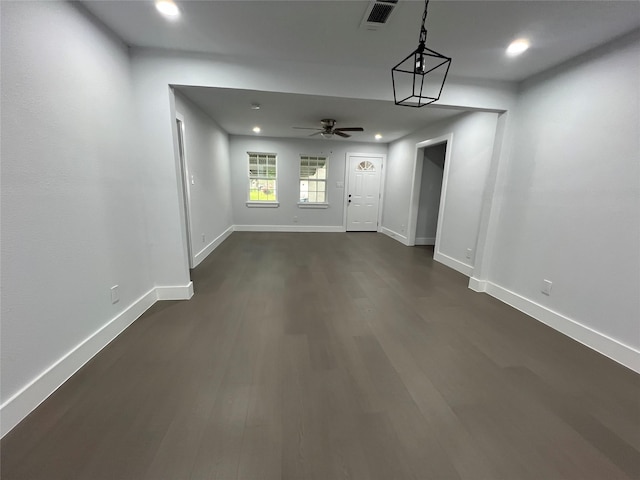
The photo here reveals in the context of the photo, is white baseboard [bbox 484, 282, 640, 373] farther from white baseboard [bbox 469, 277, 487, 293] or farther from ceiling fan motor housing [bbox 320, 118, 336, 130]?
Answer: ceiling fan motor housing [bbox 320, 118, 336, 130]

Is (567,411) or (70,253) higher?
(70,253)

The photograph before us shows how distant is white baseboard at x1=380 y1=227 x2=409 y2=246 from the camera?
5.87m

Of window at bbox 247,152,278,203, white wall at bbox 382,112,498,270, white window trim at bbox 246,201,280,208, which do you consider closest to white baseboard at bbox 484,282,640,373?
white wall at bbox 382,112,498,270

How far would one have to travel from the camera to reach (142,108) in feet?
8.11

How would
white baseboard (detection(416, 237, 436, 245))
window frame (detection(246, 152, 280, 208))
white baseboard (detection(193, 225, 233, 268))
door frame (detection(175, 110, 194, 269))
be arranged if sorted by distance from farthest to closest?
window frame (detection(246, 152, 280, 208))
white baseboard (detection(416, 237, 436, 245))
white baseboard (detection(193, 225, 233, 268))
door frame (detection(175, 110, 194, 269))

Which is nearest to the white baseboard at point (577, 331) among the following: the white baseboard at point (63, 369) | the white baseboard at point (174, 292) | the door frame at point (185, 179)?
the white baseboard at point (174, 292)

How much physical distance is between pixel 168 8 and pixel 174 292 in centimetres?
255

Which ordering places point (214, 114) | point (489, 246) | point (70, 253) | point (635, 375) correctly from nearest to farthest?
point (70, 253) < point (635, 375) < point (489, 246) < point (214, 114)

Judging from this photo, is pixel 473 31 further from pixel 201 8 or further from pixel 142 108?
Answer: pixel 142 108

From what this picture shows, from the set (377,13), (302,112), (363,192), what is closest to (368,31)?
(377,13)

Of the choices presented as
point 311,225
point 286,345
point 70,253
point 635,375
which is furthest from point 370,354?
point 311,225

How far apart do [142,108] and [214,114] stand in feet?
6.89

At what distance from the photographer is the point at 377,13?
5.95 ft

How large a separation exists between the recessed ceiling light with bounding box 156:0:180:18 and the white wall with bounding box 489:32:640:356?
11.2 ft
